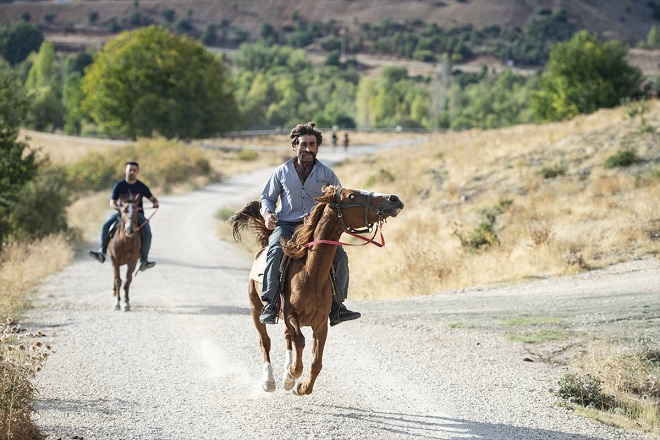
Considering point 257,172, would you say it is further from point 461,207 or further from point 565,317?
point 565,317

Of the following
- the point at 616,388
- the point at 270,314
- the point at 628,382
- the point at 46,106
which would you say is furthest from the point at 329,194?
the point at 46,106

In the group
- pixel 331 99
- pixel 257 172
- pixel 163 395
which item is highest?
pixel 163 395

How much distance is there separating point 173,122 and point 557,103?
33585 millimetres

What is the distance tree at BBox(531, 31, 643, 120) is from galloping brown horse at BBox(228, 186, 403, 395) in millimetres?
57652

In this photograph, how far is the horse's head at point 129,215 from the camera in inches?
657

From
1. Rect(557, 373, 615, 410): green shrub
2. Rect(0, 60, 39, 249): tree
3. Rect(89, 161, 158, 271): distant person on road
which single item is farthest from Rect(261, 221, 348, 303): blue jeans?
Rect(0, 60, 39, 249): tree

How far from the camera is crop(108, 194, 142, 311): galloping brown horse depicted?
16688 mm

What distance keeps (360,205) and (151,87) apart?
6834cm

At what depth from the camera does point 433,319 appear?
1493 cm

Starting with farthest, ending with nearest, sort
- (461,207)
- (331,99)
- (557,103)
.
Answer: (331,99), (557,103), (461,207)

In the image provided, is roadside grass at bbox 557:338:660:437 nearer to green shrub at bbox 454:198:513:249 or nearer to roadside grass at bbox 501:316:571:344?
roadside grass at bbox 501:316:571:344

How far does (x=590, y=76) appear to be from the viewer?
66938 millimetres

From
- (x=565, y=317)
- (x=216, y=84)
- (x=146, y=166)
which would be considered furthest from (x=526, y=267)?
(x=216, y=84)

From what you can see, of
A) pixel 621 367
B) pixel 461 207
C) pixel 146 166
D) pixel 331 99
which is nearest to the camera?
pixel 621 367
